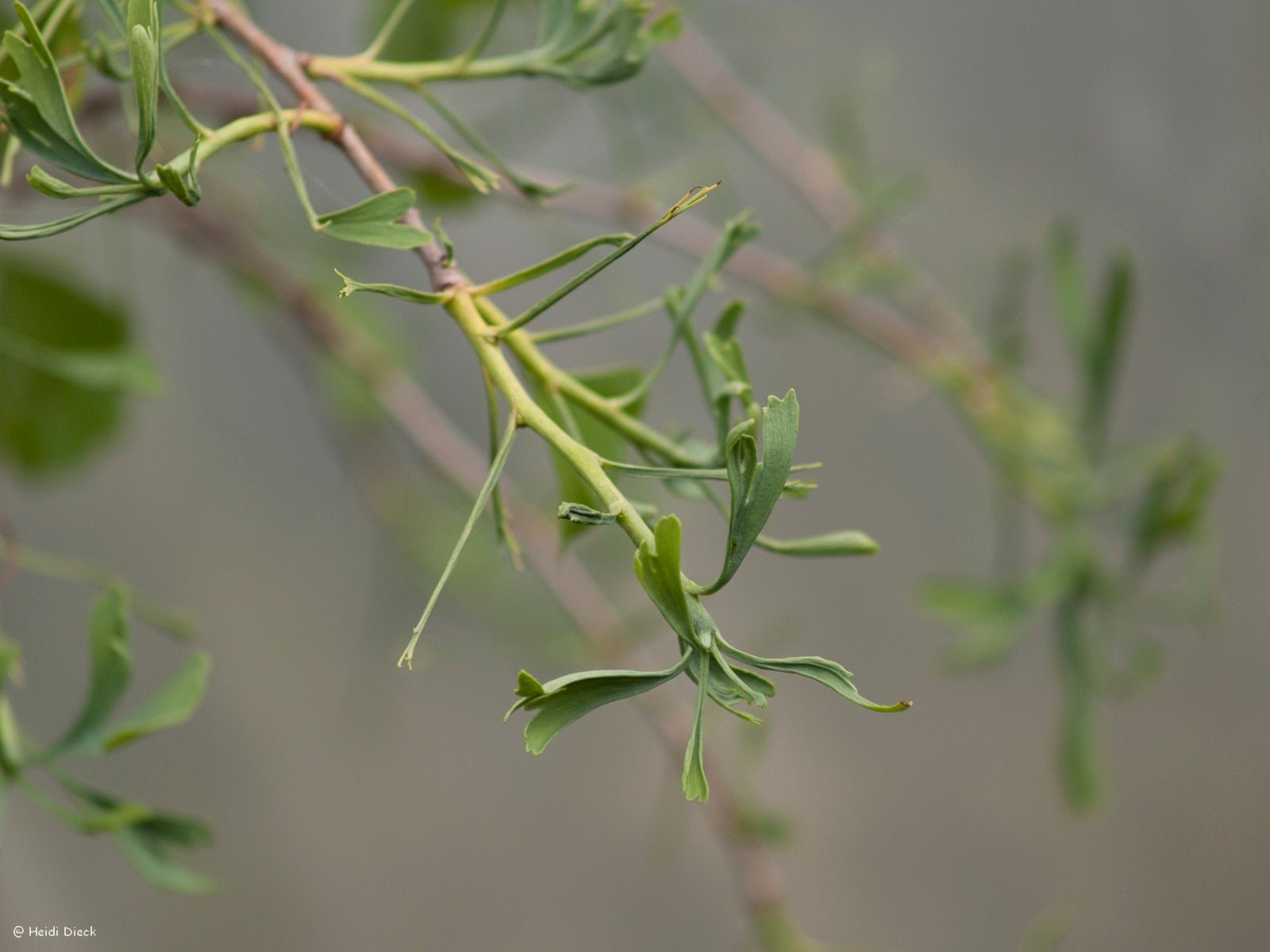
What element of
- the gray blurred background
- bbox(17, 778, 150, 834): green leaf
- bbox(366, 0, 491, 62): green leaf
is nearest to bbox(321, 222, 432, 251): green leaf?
bbox(17, 778, 150, 834): green leaf

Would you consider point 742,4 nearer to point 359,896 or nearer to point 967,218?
point 967,218

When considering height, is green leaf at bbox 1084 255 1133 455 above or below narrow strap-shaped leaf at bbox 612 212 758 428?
above

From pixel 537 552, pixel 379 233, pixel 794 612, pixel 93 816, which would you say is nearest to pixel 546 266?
pixel 379 233

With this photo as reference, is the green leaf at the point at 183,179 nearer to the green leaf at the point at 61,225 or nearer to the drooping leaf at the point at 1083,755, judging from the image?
the green leaf at the point at 61,225

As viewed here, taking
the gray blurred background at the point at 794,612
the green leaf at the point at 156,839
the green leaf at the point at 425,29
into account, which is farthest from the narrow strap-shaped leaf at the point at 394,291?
the gray blurred background at the point at 794,612

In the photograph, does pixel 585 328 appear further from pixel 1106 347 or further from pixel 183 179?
pixel 1106 347

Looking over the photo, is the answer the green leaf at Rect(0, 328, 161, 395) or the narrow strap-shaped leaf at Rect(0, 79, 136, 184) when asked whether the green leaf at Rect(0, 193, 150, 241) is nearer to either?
the narrow strap-shaped leaf at Rect(0, 79, 136, 184)
